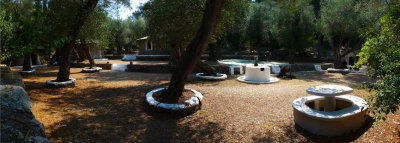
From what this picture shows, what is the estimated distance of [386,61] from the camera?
11.0 feet

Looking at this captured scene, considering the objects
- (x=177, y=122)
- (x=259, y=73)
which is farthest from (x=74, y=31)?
(x=259, y=73)

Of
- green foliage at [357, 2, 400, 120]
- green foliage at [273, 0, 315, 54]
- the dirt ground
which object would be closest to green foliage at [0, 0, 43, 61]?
the dirt ground

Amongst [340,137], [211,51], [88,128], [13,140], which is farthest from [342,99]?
[211,51]

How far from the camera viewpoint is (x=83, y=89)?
964 cm

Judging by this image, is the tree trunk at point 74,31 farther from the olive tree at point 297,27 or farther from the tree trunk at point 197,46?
the olive tree at point 297,27

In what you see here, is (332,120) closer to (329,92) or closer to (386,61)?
(329,92)

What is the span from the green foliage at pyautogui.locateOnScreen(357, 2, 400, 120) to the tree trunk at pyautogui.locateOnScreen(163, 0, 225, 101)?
3.85 m

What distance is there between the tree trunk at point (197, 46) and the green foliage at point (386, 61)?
385 centimetres

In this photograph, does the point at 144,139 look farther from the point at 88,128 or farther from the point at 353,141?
the point at 353,141

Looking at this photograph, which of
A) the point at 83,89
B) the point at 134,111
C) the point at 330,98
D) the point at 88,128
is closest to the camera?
the point at 88,128

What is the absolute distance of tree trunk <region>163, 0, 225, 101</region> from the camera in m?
6.42

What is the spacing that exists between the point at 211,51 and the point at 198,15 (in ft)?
49.3

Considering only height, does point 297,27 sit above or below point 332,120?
Answer: above

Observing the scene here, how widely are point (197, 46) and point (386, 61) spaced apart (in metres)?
4.49
